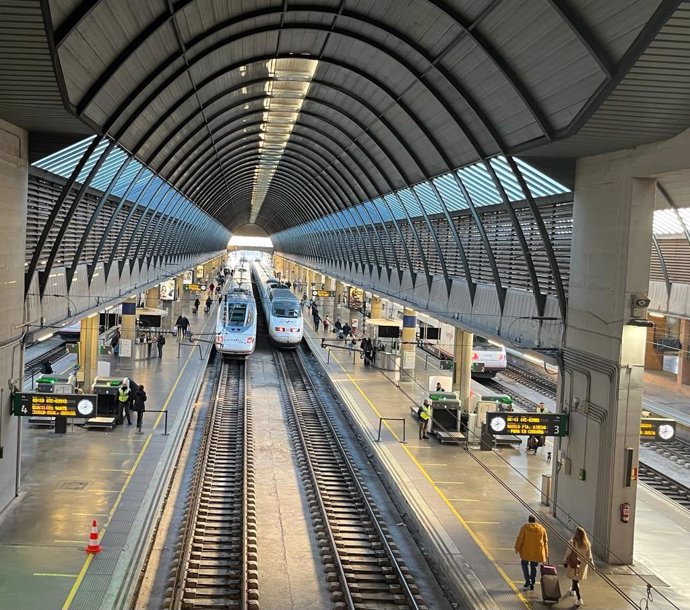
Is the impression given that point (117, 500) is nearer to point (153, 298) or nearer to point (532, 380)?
point (532, 380)

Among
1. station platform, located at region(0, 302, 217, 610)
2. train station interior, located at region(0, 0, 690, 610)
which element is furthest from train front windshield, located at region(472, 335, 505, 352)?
station platform, located at region(0, 302, 217, 610)

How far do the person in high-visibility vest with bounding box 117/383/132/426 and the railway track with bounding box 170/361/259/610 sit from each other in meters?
2.55

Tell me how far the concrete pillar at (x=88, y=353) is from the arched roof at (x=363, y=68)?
6.34 meters

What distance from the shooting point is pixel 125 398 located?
24.4 m

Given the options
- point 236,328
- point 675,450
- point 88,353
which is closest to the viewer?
point 675,450

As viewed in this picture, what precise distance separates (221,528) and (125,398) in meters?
8.68

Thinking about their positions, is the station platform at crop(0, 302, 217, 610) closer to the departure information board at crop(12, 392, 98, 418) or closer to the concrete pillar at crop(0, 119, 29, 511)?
the concrete pillar at crop(0, 119, 29, 511)

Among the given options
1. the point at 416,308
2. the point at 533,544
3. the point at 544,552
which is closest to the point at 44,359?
the point at 416,308

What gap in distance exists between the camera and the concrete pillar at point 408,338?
37375 millimetres

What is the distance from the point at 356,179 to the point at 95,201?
49.5 ft

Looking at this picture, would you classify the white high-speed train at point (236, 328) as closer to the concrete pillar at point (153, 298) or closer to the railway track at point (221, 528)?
the concrete pillar at point (153, 298)

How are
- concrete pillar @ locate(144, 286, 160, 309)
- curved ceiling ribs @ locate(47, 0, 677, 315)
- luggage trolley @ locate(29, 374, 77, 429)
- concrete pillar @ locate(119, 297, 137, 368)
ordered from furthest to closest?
concrete pillar @ locate(144, 286, 160, 309)
concrete pillar @ locate(119, 297, 137, 368)
luggage trolley @ locate(29, 374, 77, 429)
curved ceiling ribs @ locate(47, 0, 677, 315)

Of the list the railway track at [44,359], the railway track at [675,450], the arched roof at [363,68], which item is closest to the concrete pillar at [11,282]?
the arched roof at [363,68]

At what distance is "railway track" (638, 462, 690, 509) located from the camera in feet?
69.2
